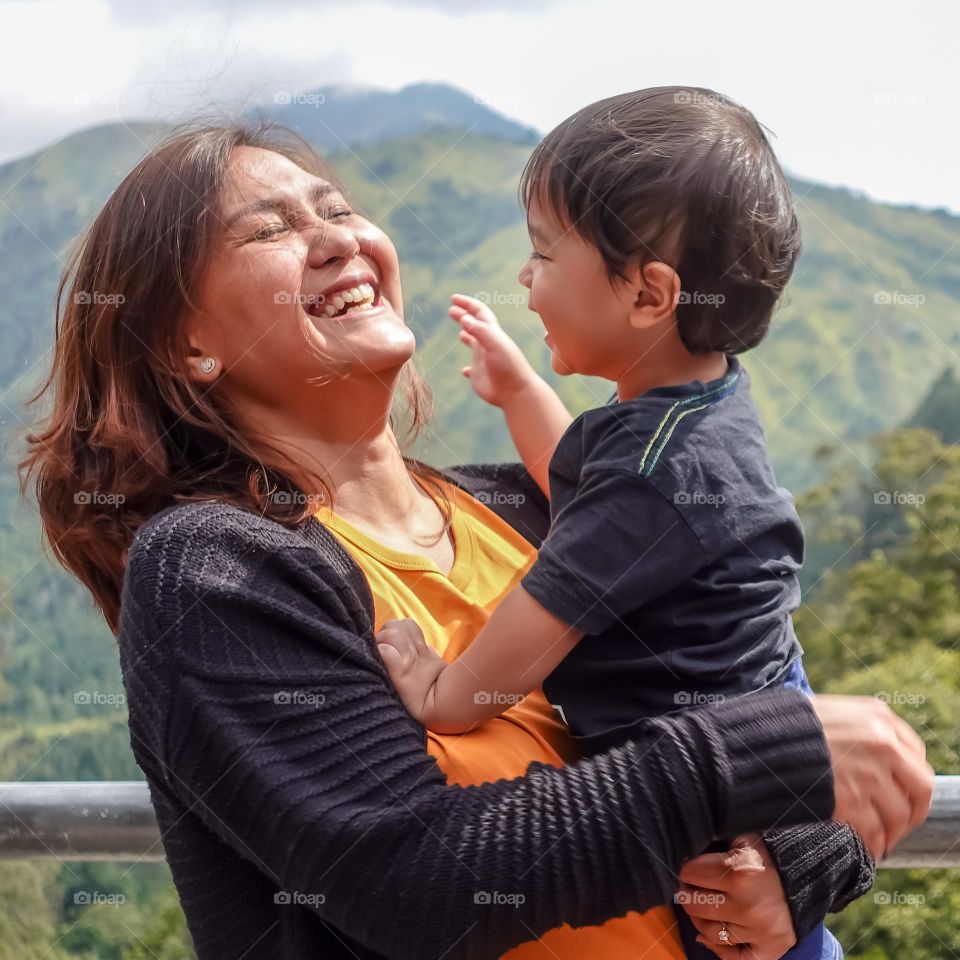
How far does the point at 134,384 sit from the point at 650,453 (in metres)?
0.79

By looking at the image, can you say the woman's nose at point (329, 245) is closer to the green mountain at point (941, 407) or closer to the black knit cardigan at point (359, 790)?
the black knit cardigan at point (359, 790)

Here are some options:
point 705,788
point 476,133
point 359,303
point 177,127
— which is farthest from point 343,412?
point 476,133

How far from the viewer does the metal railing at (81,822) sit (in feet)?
5.21

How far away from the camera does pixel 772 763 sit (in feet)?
4.19

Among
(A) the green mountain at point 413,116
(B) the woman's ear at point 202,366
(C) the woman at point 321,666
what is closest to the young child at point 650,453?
(C) the woman at point 321,666

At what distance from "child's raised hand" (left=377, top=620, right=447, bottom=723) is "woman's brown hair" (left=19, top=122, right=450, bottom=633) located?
24 cm

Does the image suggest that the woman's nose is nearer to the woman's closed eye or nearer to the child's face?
the woman's closed eye

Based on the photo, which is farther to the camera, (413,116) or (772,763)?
(413,116)

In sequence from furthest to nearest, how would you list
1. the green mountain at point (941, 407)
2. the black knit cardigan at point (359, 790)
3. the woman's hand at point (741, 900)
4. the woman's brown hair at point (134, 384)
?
the green mountain at point (941, 407)
the woman's brown hair at point (134, 384)
the woman's hand at point (741, 900)
the black knit cardigan at point (359, 790)

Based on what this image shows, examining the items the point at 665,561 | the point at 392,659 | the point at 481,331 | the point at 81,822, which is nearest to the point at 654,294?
the point at 665,561

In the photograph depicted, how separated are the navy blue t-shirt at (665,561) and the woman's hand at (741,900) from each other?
0.19 m

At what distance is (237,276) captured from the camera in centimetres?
176

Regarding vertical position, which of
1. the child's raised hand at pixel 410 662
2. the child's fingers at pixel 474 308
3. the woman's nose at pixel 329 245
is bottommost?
the child's raised hand at pixel 410 662

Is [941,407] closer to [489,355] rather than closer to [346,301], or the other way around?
[489,355]
